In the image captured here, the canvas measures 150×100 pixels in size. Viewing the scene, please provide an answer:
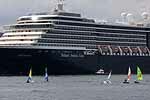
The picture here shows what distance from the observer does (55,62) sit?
130 meters

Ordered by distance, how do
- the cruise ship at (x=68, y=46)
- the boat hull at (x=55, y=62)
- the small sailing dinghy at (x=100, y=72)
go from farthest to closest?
the small sailing dinghy at (x=100, y=72), the cruise ship at (x=68, y=46), the boat hull at (x=55, y=62)

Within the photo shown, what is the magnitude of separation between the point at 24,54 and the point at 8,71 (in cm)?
479

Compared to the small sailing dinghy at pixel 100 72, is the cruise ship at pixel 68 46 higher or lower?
higher

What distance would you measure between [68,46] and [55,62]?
26.0 ft

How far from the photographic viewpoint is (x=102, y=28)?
148 m

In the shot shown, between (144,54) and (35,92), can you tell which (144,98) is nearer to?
(35,92)

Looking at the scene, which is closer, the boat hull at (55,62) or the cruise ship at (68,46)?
the boat hull at (55,62)

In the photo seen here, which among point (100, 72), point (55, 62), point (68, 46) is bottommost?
point (100, 72)

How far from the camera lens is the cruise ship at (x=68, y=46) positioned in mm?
127312

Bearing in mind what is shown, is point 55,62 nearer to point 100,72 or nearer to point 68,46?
point 68,46

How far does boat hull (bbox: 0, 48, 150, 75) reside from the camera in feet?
411

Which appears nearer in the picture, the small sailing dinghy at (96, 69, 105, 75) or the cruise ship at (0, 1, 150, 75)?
the cruise ship at (0, 1, 150, 75)

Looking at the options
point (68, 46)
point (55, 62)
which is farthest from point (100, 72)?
point (55, 62)

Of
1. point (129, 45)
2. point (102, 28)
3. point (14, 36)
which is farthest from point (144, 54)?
point (14, 36)
